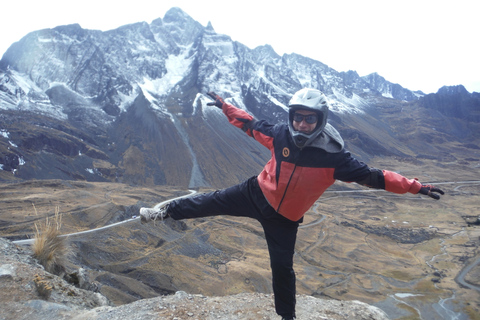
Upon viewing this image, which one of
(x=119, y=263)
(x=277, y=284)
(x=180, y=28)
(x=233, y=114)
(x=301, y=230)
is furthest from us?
(x=180, y=28)

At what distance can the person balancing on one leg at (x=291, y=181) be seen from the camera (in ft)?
13.1

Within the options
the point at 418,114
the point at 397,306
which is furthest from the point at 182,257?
the point at 418,114

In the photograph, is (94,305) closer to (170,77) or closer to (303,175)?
(303,175)

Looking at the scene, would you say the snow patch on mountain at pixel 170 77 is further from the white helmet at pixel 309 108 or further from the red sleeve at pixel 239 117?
the white helmet at pixel 309 108

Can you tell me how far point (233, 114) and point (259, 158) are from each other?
265ft

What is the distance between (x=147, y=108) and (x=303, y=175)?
100925 mm

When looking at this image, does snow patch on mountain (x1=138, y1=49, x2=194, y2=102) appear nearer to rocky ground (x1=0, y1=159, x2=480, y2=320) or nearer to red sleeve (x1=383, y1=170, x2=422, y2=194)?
rocky ground (x1=0, y1=159, x2=480, y2=320)

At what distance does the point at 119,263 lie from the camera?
832 inches

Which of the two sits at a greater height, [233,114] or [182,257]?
[233,114]

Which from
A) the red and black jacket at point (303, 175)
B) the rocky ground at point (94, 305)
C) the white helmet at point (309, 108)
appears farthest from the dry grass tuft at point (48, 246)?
A: the white helmet at point (309, 108)

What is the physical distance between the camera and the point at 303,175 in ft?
13.5

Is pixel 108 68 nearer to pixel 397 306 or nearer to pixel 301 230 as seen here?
pixel 301 230

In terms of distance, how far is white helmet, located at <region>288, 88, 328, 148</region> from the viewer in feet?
13.5

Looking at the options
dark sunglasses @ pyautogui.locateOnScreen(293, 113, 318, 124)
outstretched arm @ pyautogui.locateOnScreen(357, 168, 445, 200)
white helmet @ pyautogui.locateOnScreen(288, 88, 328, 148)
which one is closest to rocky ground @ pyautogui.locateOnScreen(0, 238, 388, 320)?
outstretched arm @ pyautogui.locateOnScreen(357, 168, 445, 200)
